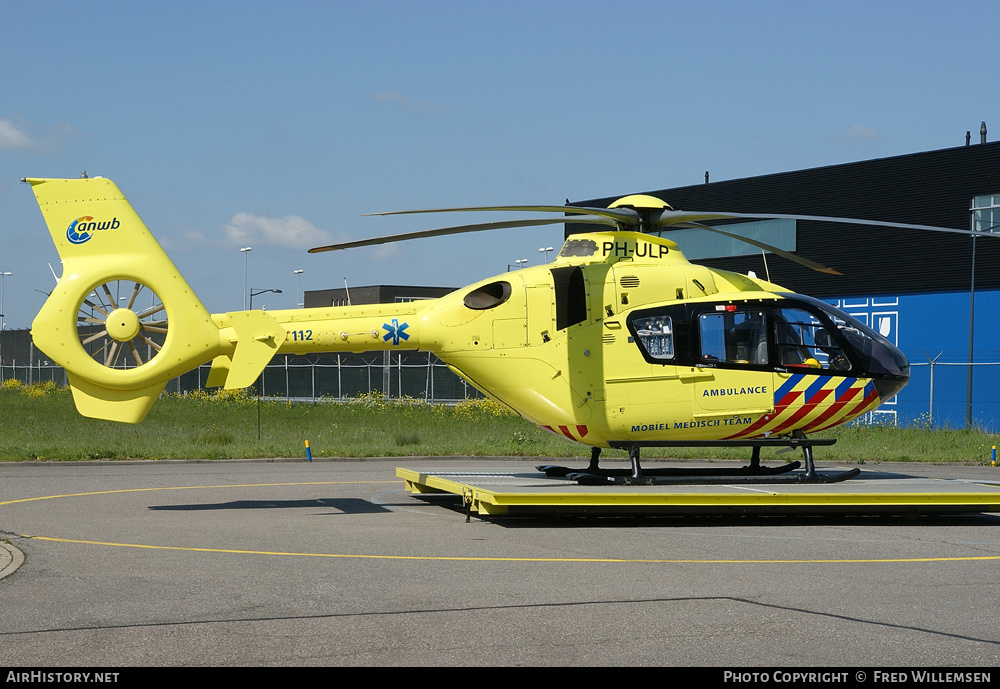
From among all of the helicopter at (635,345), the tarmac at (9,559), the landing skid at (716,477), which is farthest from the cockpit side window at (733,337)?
the tarmac at (9,559)

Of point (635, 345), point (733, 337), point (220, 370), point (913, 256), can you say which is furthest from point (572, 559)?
point (913, 256)

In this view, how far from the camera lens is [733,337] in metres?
14.6

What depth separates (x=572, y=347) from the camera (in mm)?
14648

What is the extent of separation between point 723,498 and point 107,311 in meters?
8.38

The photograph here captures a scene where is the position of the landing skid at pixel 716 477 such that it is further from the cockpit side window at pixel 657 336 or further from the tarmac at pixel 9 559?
the tarmac at pixel 9 559

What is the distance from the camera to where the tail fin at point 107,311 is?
43.7ft

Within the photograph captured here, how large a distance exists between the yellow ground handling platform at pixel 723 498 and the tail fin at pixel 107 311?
4.10 metres

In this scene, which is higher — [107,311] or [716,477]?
[107,311]

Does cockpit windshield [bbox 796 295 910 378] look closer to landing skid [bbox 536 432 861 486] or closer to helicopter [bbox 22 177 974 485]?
helicopter [bbox 22 177 974 485]

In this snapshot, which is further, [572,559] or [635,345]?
[635,345]

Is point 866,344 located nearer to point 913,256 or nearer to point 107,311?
point 107,311

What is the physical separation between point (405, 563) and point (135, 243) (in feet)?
21.2
